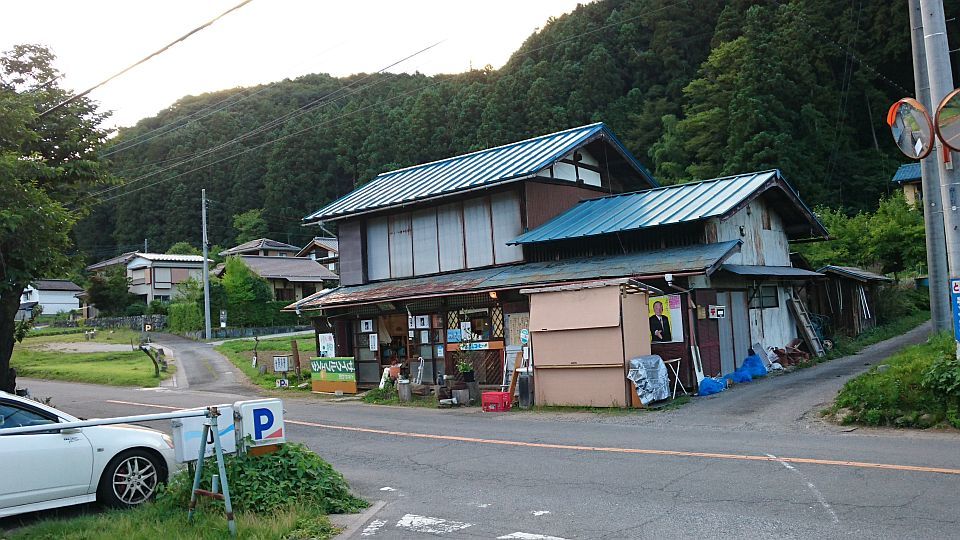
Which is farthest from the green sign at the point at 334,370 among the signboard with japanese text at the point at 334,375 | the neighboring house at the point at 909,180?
the neighboring house at the point at 909,180

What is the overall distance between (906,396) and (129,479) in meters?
11.4

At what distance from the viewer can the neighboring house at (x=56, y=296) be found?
7531cm

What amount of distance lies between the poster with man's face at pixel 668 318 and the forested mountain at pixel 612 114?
21.5 m

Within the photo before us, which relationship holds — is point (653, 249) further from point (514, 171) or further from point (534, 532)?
point (534, 532)

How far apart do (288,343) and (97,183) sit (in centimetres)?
2449

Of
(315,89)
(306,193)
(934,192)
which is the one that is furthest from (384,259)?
(315,89)

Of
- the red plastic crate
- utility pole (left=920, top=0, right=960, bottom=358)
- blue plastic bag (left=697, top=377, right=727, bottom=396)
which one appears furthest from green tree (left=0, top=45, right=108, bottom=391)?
utility pole (left=920, top=0, right=960, bottom=358)

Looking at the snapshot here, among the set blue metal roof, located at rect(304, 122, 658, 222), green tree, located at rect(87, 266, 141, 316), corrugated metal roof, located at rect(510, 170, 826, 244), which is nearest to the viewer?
corrugated metal roof, located at rect(510, 170, 826, 244)

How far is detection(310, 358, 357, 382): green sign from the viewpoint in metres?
23.0

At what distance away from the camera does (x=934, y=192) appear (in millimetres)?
16266

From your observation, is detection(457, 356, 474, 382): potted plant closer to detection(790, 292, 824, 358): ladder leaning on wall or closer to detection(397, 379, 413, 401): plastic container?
detection(397, 379, 413, 401): plastic container

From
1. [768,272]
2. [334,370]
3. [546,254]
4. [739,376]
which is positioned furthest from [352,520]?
[334,370]

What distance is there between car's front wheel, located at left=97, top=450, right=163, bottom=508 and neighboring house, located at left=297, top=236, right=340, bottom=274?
209ft

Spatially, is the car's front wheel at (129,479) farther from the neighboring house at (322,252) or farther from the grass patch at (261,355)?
the neighboring house at (322,252)
